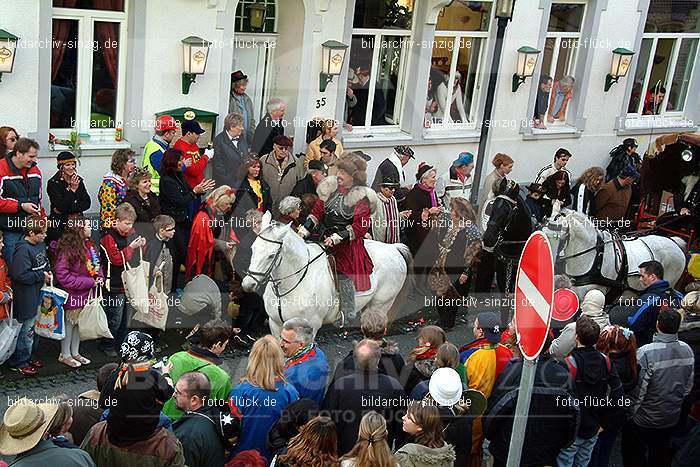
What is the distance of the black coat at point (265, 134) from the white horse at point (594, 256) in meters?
4.14

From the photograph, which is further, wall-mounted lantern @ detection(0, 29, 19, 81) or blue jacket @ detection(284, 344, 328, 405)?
wall-mounted lantern @ detection(0, 29, 19, 81)

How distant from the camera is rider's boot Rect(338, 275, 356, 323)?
10.2 metres

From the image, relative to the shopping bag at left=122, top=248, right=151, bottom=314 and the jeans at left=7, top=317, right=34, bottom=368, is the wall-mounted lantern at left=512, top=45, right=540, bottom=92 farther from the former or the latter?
the jeans at left=7, top=317, right=34, bottom=368

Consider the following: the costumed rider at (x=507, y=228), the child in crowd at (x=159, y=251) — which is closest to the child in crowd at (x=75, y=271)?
the child in crowd at (x=159, y=251)

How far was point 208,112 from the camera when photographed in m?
12.8

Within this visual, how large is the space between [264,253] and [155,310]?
1.56m

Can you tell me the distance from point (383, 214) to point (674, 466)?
5.17 metres

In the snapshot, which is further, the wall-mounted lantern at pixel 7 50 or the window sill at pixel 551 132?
the window sill at pixel 551 132

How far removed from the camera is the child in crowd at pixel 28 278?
8.95 metres

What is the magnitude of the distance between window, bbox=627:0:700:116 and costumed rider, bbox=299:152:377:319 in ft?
32.3

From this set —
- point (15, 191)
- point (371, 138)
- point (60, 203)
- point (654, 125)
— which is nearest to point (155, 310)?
point (60, 203)

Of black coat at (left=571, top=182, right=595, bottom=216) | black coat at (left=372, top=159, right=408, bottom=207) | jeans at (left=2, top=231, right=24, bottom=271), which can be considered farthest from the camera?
black coat at (left=571, top=182, right=595, bottom=216)

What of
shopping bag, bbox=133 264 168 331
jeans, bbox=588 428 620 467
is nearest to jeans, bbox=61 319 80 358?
shopping bag, bbox=133 264 168 331

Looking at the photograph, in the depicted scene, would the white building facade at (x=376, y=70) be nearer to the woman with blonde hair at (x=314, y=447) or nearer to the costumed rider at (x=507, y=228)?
the costumed rider at (x=507, y=228)
